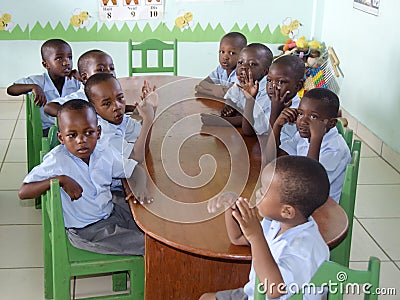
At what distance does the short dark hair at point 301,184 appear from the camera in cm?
154

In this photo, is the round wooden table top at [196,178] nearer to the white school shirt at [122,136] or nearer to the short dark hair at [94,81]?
the white school shirt at [122,136]

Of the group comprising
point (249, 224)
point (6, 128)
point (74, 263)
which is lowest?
point (6, 128)

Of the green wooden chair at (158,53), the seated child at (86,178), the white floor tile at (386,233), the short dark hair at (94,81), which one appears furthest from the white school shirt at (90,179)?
the green wooden chair at (158,53)

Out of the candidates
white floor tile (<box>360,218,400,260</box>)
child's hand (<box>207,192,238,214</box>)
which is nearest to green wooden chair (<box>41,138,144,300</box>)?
child's hand (<box>207,192,238,214</box>)

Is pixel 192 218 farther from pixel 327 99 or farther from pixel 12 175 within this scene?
pixel 12 175

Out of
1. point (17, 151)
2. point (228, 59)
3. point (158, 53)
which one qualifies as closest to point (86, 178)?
point (228, 59)

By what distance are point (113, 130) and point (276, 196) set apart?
3.32 feet

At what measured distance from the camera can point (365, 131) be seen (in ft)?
14.4

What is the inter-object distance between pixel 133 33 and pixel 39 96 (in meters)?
2.18

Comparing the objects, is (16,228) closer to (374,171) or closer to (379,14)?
(374,171)

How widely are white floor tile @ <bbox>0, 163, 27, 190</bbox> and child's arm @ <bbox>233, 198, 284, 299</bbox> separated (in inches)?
92.2

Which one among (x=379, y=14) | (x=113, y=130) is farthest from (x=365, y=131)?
(x=113, y=130)

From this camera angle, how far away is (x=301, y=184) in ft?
5.06

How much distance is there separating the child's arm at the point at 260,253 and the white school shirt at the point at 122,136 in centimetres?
73
